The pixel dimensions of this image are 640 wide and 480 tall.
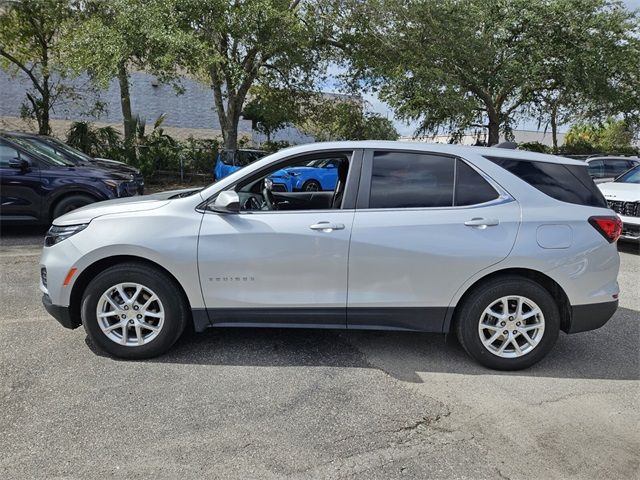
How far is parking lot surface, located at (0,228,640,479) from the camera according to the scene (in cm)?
279

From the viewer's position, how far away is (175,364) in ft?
12.8

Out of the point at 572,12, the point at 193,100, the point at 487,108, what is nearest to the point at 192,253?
the point at 572,12

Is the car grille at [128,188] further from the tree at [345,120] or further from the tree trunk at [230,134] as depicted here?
the tree at [345,120]

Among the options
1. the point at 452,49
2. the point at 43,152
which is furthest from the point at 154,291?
the point at 452,49

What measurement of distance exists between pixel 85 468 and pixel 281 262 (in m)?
1.80

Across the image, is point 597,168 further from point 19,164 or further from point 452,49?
point 19,164

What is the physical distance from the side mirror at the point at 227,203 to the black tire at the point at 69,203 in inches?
221

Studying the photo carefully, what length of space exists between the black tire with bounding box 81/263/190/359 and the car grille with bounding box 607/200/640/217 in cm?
773

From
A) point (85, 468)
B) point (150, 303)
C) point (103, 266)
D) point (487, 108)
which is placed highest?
point (487, 108)

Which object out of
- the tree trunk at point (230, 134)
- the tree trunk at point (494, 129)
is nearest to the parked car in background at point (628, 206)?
the tree trunk at point (230, 134)

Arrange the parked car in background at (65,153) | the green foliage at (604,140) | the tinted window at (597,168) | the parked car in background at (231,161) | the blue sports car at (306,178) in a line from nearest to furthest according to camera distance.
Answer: the parked car in background at (65,153)
the blue sports car at (306,178)
the tinted window at (597,168)
the parked car in background at (231,161)
the green foliage at (604,140)

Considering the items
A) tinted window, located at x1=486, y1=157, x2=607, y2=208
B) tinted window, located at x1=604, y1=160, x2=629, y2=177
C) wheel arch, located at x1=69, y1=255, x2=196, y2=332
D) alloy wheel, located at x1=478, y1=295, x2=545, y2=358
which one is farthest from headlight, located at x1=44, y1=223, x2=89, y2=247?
tinted window, located at x1=604, y1=160, x2=629, y2=177

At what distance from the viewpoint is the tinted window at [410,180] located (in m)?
3.89

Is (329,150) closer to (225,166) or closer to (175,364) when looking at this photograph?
(175,364)
